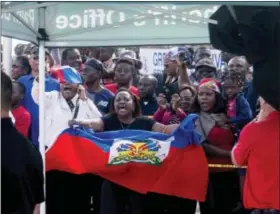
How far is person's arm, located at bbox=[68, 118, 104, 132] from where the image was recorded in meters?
7.92

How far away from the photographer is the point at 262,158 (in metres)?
5.86

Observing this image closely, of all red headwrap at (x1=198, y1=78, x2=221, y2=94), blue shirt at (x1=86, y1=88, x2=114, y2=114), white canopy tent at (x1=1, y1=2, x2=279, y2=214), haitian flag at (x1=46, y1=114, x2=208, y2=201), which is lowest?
haitian flag at (x1=46, y1=114, x2=208, y2=201)

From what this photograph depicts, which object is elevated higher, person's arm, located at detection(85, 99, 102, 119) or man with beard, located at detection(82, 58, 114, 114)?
man with beard, located at detection(82, 58, 114, 114)

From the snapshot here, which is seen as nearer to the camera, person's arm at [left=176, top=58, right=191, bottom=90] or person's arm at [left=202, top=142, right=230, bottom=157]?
person's arm at [left=202, top=142, right=230, bottom=157]

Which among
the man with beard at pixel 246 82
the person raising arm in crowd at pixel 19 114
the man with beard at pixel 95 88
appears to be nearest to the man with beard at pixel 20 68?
the man with beard at pixel 95 88

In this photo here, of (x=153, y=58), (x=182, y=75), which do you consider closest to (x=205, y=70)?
(x=182, y=75)

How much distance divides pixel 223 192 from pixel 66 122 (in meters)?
1.76

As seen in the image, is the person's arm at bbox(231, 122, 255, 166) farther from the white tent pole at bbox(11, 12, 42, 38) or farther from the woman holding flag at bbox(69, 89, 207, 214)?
the white tent pole at bbox(11, 12, 42, 38)

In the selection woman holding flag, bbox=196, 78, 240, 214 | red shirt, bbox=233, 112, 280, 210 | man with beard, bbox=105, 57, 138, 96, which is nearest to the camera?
red shirt, bbox=233, 112, 280, 210

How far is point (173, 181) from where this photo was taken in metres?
7.78

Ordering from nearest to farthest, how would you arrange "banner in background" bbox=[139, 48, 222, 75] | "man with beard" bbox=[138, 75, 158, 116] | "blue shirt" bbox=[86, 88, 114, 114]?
"blue shirt" bbox=[86, 88, 114, 114]
"man with beard" bbox=[138, 75, 158, 116]
"banner in background" bbox=[139, 48, 222, 75]

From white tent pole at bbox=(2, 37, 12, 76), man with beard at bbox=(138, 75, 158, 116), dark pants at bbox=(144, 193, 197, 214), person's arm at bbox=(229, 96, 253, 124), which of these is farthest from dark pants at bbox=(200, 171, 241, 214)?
white tent pole at bbox=(2, 37, 12, 76)

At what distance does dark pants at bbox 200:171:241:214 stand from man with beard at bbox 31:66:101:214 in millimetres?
1380

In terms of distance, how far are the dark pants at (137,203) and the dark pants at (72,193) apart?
0.49 metres
